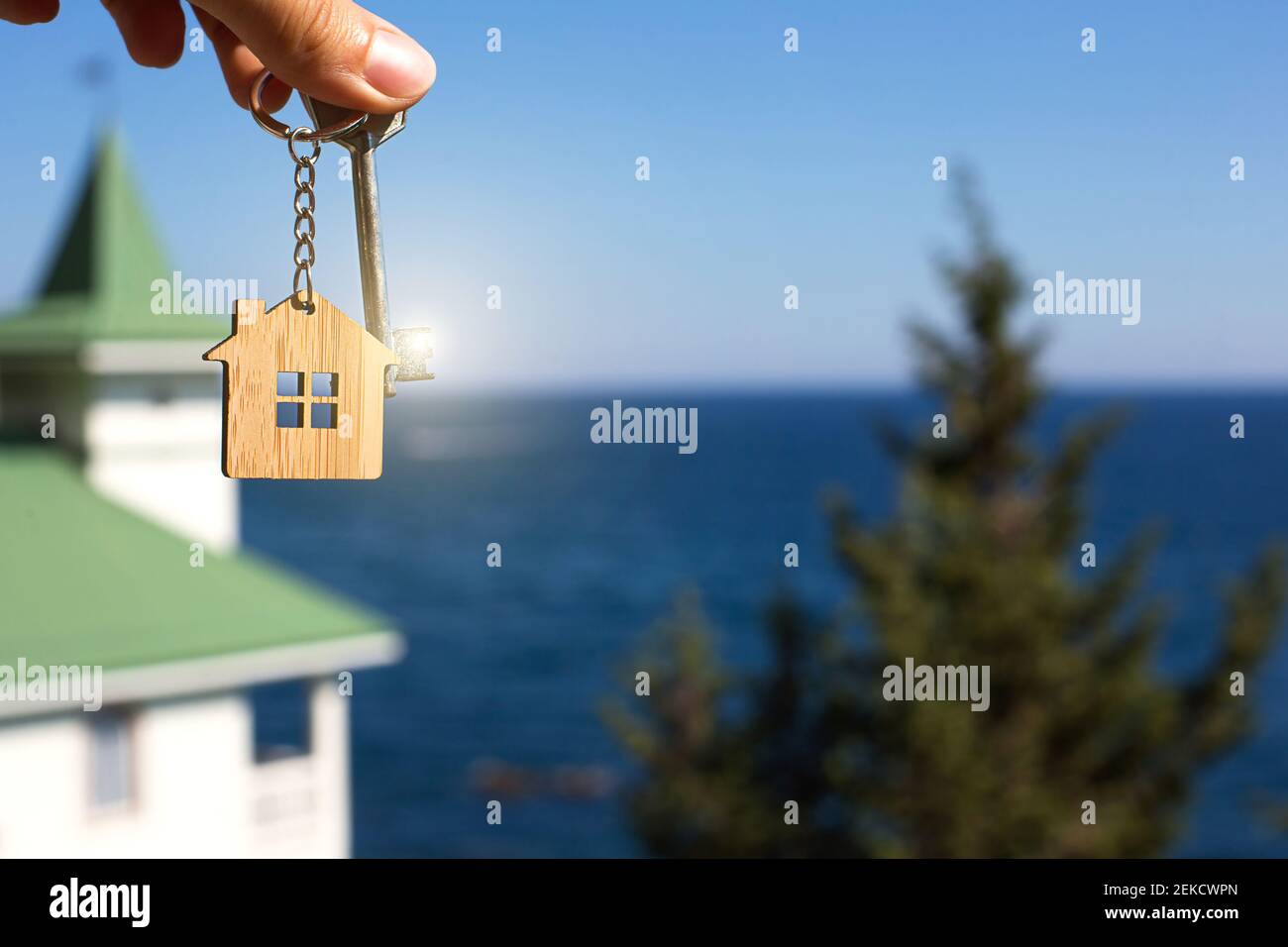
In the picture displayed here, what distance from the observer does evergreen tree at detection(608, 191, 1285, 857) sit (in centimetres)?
868

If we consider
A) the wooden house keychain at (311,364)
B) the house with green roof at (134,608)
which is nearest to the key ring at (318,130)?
the wooden house keychain at (311,364)

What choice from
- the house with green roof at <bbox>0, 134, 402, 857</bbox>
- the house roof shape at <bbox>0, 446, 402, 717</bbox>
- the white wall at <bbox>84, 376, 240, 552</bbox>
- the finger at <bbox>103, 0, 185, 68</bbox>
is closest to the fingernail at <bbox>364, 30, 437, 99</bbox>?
the finger at <bbox>103, 0, 185, 68</bbox>

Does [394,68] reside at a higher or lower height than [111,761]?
higher

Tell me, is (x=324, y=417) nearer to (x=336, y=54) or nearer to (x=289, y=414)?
(x=289, y=414)

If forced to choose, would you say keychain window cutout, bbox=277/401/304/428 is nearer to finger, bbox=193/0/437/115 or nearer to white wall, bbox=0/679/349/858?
finger, bbox=193/0/437/115

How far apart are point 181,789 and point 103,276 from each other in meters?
2.41

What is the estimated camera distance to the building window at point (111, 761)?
527cm

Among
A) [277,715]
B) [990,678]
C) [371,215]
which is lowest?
[277,715]

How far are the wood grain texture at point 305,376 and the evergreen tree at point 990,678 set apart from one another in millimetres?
8059

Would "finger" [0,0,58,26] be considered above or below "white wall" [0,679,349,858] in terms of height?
above

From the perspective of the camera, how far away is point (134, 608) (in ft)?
17.3

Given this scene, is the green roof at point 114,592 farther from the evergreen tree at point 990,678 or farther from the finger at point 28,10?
the evergreen tree at point 990,678

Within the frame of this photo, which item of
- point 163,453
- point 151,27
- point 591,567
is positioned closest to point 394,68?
point 151,27
